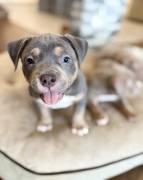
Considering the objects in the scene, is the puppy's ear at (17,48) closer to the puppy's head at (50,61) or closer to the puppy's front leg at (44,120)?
the puppy's head at (50,61)

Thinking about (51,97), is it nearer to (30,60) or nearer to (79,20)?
(30,60)

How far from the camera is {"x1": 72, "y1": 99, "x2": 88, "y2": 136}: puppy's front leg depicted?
1.33 metres

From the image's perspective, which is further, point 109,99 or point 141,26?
point 141,26

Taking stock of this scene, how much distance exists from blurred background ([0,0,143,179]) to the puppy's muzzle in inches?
23.2

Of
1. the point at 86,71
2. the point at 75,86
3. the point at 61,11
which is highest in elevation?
the point at 75,86

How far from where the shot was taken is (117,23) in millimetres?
2434

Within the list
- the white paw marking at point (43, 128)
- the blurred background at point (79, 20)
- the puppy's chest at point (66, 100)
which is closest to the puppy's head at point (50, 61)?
the puppy's chest at point (66, 100)

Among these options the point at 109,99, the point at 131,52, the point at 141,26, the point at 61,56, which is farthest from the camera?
the point at 141,26

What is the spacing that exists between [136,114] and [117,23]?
1163 mm

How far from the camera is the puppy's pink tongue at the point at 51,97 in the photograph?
1151 mm

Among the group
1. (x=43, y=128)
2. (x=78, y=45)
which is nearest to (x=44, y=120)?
(x=43, y=128)

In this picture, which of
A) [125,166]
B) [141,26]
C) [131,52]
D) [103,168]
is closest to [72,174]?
[103,168]

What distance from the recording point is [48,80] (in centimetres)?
108

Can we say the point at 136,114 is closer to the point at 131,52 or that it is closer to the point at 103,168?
the point at 103,168
